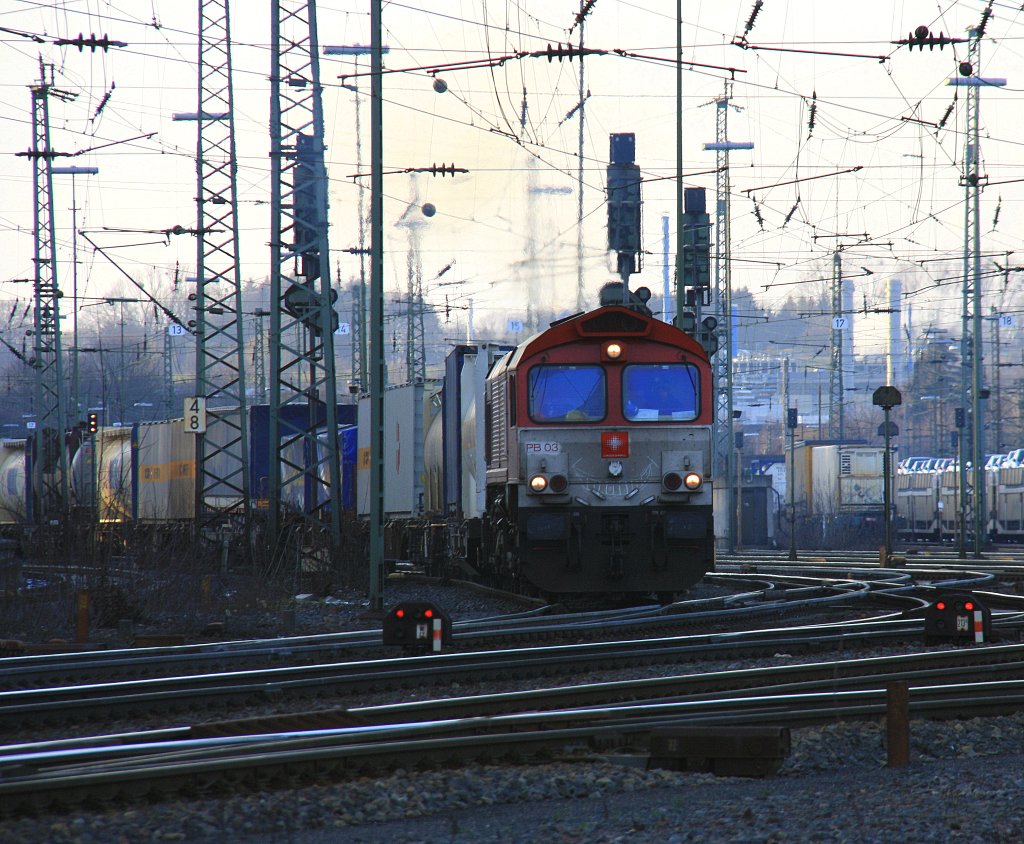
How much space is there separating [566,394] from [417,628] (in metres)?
4.83

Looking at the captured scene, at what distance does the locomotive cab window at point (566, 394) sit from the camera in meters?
15.3

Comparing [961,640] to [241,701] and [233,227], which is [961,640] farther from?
[233,227]

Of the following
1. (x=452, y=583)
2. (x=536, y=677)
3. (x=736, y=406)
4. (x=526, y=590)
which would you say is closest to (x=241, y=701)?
(x=536, y=677)

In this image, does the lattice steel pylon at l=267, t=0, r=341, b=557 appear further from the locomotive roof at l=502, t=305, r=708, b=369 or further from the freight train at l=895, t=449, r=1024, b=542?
the freight train at l=895, t=449, r=1024, b=542

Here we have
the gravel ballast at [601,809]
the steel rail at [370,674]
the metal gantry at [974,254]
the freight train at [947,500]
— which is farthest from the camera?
the freight train at [947,500]

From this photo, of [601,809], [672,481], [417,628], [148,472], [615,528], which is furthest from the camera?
[148,472]

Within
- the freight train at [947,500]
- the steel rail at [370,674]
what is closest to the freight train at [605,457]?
the steel rail at [370,674]

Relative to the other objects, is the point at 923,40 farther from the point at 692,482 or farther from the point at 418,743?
the point at 418,743

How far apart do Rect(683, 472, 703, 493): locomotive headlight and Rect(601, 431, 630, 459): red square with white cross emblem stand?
0.72 meters

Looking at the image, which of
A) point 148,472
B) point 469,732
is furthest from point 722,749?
point 148,472

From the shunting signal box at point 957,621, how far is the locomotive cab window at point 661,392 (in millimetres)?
4145

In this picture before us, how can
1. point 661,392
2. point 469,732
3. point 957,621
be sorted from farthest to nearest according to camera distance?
1. point 661,392
2. point 957,621
3. point 469,732

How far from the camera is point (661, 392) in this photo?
51.0ft

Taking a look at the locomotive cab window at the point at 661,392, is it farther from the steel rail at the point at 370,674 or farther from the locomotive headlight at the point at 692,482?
the steel rail at the point at 370,674
